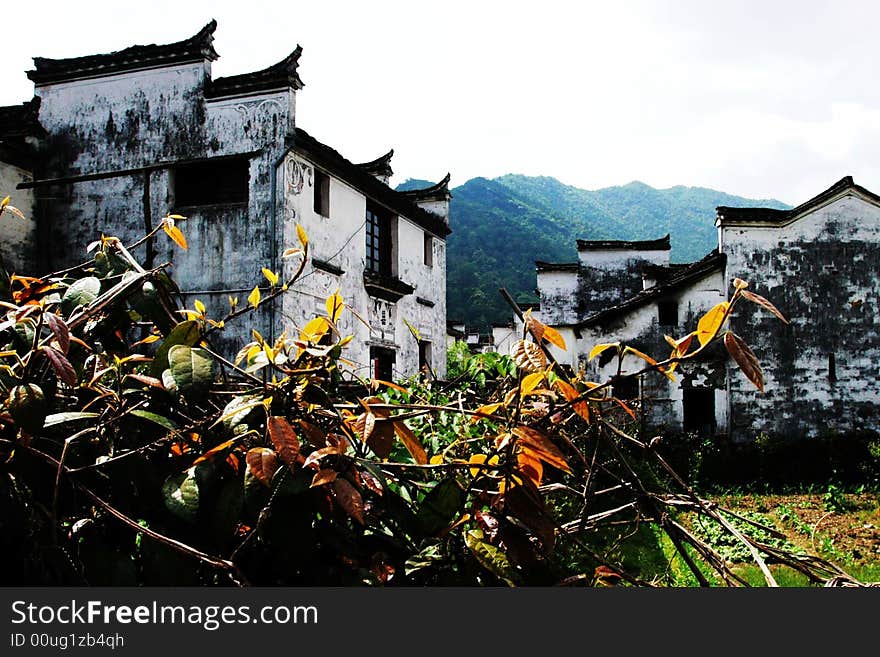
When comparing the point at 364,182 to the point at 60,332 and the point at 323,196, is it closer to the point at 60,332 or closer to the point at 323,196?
the point at 323,196

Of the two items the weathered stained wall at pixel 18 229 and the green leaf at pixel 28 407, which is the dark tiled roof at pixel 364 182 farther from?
the green leaf at pixel 28 407

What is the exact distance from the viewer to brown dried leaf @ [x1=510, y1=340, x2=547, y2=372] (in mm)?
1406

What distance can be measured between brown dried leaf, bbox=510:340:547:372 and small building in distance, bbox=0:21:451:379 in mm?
9770

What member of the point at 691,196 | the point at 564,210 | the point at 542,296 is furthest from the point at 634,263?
the point at 691,196

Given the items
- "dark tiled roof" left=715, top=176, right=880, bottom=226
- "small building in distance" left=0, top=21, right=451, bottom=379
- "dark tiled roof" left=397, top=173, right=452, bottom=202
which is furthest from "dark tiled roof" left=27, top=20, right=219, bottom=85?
"dark tiled roof" left=715, top=176, right=880, bottom=226

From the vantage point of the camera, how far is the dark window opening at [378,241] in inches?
589

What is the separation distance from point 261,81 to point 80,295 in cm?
1111

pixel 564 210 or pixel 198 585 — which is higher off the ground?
pixel 564 210

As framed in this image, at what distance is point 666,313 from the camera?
1727 centimetres

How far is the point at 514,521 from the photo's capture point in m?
1.29

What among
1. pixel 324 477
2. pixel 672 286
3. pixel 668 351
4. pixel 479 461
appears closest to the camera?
pixel 324 477

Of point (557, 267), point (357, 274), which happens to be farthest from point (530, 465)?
point (557, 267)
